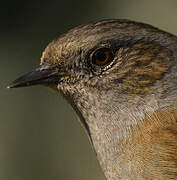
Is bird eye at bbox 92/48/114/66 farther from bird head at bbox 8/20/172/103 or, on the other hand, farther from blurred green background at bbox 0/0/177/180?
blurred green background at bbox 0/0/177/180

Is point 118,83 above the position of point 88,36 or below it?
below

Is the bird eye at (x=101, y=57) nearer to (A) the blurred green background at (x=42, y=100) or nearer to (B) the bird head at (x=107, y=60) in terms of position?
(B) the bird head at (x=107, y=60)

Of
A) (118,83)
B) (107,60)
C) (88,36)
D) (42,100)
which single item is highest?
(88,36)

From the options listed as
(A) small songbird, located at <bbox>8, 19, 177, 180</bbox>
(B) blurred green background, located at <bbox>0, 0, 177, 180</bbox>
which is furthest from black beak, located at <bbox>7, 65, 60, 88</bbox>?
(B) blurred green background, located at <bbox>0, 0, 177, 180</bbox>

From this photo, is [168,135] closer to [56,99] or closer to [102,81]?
[102,81]

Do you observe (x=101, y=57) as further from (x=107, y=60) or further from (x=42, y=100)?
(x=42, y=100)

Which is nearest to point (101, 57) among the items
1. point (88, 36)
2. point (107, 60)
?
point (107, 60)
